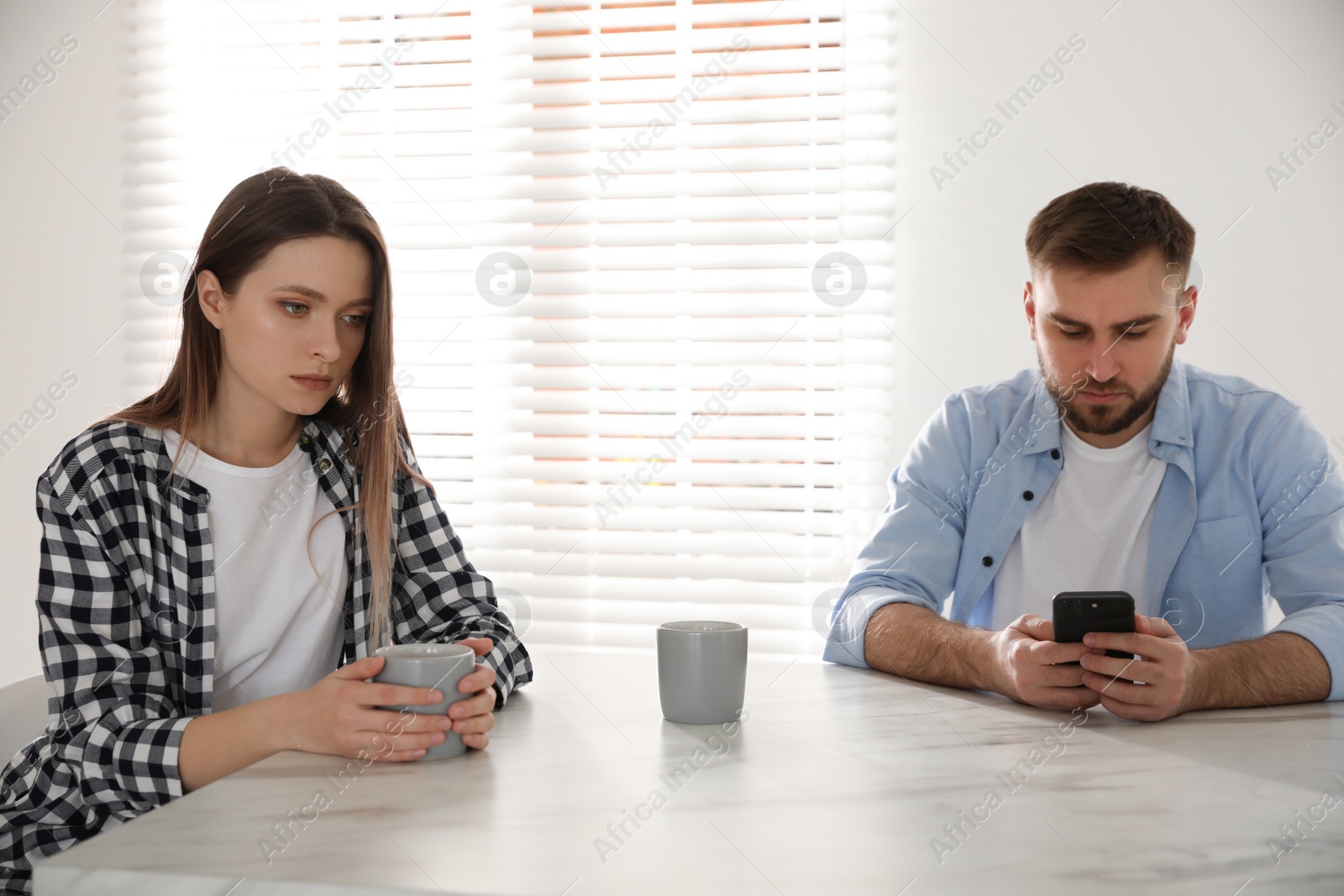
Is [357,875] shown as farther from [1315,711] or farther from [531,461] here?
[531,461]

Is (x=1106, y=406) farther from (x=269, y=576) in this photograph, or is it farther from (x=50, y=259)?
(x=50, y=259)

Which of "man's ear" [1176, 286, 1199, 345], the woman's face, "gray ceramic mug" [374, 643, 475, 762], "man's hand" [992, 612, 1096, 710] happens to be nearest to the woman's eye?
the woman's face

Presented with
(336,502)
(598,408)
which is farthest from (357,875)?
(598,408)

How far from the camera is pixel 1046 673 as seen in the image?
109 cm

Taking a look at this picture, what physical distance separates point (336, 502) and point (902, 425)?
4.46ft

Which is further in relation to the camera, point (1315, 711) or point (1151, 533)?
point (1151, 533)

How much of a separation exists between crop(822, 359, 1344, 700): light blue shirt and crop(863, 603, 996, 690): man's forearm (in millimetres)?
24

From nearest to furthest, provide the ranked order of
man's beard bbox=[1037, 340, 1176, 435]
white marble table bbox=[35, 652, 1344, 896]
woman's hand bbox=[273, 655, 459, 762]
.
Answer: white marble table bbox=[35, 652, 1344, 896] → woman's hand bbox=[273, 655, 459, 762] → man's beard bbox=[1037, 340, 1176, 435]

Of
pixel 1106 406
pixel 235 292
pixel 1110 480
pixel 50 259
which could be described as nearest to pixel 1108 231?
pixel 1106 406

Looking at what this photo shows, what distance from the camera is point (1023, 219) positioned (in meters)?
2.21

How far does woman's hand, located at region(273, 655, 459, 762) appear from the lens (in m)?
0.90

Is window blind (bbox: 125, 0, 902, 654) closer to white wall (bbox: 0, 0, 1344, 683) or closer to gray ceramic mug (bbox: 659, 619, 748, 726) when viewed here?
white wall (bbox: 0, 0, 1344, 683)

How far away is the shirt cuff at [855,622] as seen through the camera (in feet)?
4.43

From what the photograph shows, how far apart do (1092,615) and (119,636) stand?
1.03 meters
